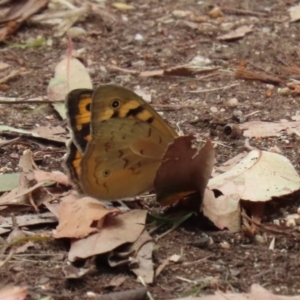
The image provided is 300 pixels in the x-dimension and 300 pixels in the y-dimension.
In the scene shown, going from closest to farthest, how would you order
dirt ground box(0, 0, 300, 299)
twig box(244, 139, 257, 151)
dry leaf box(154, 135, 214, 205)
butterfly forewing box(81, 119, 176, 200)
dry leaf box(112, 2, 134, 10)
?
dirt ground box(0, 0, 300, 299) < dry leaf box(154, 135, 214, 205) < butterfly forewing box(81, 119, 176, 200) < twig box(244, 139, 257, 151) < dry leaf box(112, 2, 134, 10)

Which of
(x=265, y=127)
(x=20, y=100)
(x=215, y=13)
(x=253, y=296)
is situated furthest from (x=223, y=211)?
(x=215, y=13)

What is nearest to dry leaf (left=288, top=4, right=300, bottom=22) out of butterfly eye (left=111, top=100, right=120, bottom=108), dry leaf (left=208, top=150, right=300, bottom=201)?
dry leaf (left=208, top=150, right=300, bottom=201)

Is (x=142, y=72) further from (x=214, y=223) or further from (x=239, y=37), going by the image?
(x=214, y=223)

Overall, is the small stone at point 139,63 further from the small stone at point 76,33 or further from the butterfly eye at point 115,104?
the butterfly eye at point 115,104

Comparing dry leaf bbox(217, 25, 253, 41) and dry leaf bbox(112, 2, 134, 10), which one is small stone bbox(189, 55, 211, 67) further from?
dry leaf bbox(112, 2, 134, 10)

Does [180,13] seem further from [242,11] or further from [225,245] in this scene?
[225,245]

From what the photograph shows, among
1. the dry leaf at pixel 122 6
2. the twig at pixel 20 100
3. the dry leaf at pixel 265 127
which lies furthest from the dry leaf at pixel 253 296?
the dry leaf at pixel 122 6

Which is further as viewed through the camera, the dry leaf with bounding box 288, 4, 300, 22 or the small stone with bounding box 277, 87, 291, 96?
the dry leaf with bounding box 288, 4, 300, 22
